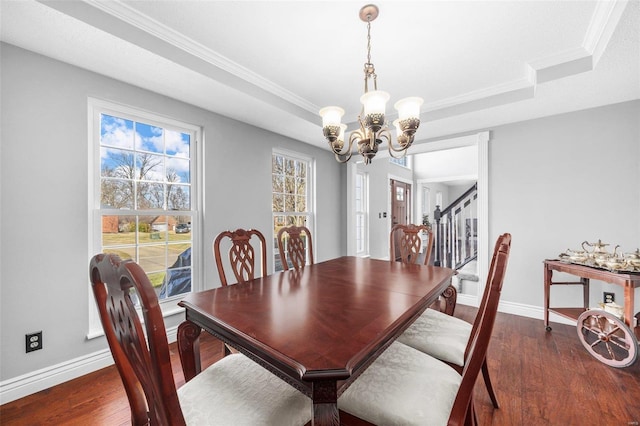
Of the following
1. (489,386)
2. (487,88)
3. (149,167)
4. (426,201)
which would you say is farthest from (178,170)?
(426,201)

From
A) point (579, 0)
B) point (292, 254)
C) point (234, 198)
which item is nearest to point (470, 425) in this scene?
point (292, 254)

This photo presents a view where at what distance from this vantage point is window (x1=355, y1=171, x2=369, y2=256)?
18.2 ft

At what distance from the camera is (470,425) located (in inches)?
41.3

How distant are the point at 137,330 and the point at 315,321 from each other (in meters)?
0.66

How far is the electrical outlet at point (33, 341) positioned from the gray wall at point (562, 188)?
4497mm

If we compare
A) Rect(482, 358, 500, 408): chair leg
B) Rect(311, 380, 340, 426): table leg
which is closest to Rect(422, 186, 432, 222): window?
Rect(482, 358, 500, 408): chair leg

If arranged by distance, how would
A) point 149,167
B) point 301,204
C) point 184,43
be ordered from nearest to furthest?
point 184,43 → point 149,167 → point 301,204

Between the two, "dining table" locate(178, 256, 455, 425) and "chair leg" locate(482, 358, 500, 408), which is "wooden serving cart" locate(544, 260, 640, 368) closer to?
"chair leg" locate(482, 358, 500, 408)

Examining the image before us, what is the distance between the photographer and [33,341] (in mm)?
1876

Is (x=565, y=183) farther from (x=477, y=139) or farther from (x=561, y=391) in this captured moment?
(x=561, y=391)

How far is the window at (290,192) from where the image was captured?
3803 mm

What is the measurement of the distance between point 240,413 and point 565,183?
12.5ft

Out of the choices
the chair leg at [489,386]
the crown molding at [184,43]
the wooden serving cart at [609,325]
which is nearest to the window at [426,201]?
the wooden serving cart at [609,325]

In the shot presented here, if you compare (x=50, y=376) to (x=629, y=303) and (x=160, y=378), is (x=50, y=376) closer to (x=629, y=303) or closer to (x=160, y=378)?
(x=160, y=378)
